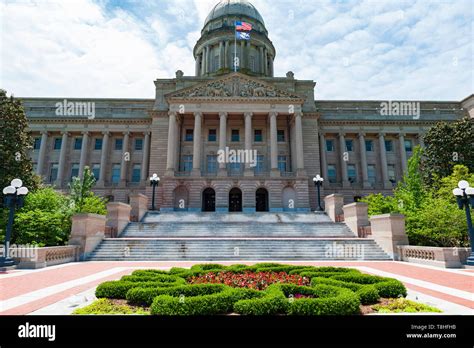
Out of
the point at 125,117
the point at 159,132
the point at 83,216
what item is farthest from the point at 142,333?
the point at 125,117

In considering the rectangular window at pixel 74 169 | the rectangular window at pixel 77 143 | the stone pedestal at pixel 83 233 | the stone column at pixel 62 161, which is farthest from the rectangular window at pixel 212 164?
the stone pedestal at pixel 83 233

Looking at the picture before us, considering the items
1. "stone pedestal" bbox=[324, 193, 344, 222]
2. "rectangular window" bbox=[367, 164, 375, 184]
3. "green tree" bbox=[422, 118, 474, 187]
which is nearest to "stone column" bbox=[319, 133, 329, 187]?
"rectangular window" bbox=[367, 164, 375, 184]

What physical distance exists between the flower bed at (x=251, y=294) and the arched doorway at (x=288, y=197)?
2950cm

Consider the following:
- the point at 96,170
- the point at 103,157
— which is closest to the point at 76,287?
the point at 103,157

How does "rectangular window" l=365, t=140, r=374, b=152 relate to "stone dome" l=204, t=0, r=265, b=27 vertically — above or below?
below

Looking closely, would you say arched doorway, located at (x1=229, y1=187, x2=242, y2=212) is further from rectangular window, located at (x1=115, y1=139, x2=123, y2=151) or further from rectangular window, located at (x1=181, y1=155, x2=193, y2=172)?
rectangular window, located at (x1=115, y1=139, x2=123, y2=151)

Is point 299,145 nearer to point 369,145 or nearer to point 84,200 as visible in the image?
point 369,145

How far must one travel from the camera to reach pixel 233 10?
203 feet

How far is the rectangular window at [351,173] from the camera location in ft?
152

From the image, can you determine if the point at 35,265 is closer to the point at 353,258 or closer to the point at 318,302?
the point at 318,302

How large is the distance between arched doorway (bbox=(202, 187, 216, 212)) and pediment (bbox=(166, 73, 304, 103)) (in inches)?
514

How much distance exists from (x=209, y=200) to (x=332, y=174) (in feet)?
69.7

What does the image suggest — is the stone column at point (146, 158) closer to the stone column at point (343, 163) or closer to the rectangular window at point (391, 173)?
the stone column at point (343, 163)

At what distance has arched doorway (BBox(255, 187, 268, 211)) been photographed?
1593 inches
